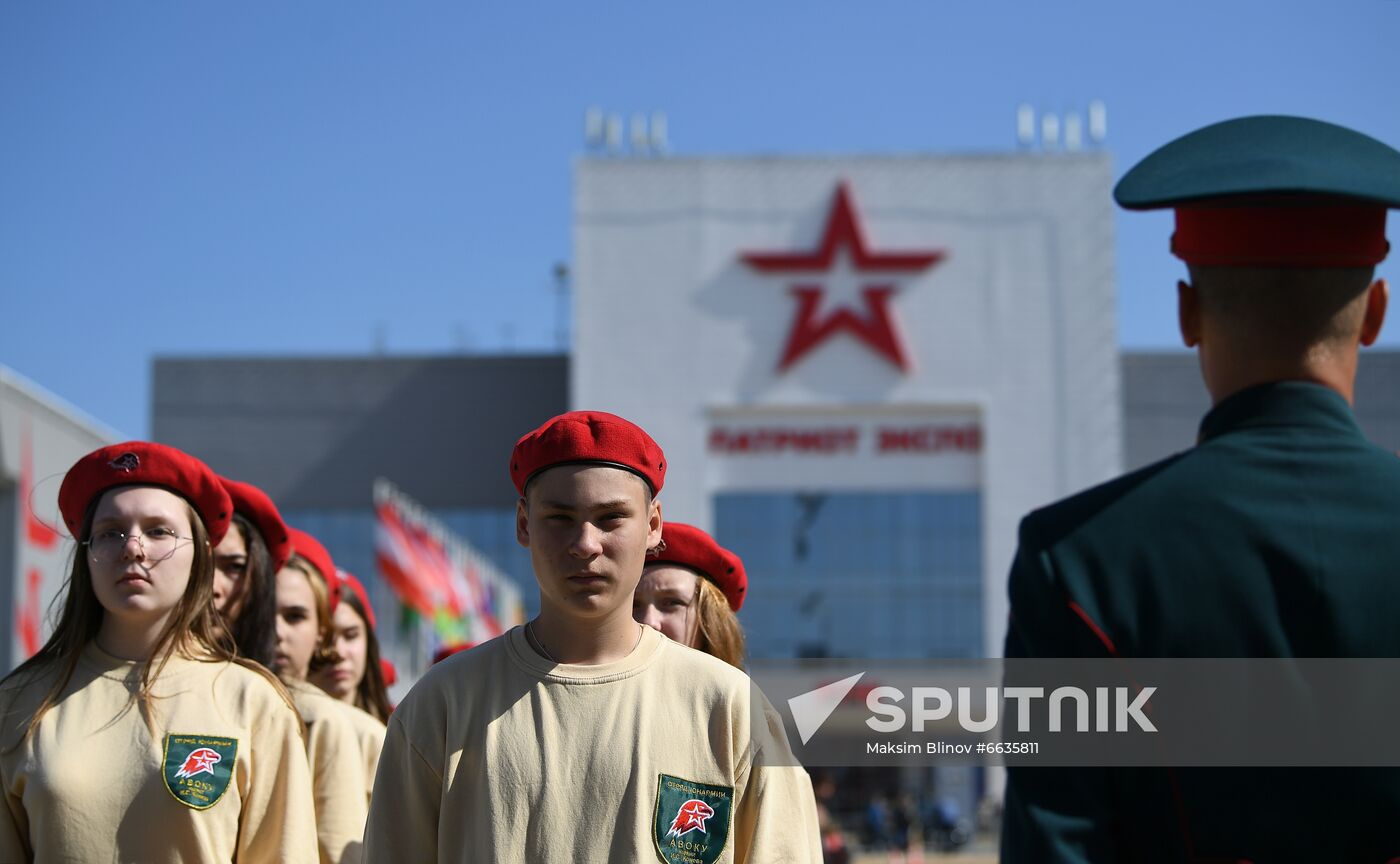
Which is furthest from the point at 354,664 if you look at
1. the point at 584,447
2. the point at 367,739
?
the point at 584,447

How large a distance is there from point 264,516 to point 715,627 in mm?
1248

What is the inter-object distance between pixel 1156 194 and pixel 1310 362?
0.28 metres

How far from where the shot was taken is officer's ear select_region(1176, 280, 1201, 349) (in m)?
2.13

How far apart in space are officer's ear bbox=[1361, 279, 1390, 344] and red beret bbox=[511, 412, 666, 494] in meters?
1.24

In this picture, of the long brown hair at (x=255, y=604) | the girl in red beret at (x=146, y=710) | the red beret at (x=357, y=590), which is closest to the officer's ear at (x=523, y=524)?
the girl in red beret at (x=146, y=710)

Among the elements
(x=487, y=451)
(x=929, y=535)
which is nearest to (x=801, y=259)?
(x=929, y=535)

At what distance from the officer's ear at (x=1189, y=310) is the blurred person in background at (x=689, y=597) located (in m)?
1.99

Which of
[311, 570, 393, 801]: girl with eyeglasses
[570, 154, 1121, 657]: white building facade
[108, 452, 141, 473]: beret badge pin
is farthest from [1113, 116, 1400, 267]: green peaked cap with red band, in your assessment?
[570, 154, 1121, 657]: white building facade

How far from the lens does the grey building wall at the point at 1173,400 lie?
4650 centimetres

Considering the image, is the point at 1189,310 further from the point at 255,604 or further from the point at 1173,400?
the point at 1173,400

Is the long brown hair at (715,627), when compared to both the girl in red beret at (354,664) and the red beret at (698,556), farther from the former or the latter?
the girl in red beret at (354,664)

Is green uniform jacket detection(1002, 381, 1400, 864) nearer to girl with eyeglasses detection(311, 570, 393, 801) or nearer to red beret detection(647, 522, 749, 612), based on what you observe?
red beret detection(647, 522, 749, 612)

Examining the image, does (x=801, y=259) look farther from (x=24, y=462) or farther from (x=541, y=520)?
(x=541, y=520)

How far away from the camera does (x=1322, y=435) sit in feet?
6.66
